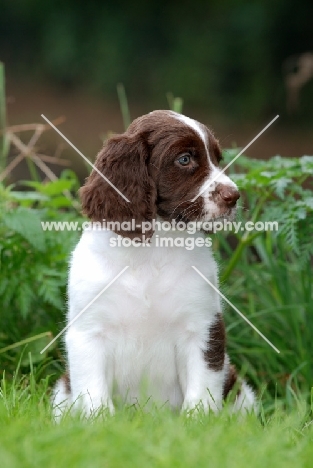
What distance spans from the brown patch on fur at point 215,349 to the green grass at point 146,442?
0.58 metres

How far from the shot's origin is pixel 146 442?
3029mm

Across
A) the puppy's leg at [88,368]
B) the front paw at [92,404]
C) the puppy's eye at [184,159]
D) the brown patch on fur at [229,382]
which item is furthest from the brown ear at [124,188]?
the brown patch on fur at [229,382]

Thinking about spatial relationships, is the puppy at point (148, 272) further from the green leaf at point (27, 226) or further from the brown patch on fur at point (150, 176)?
the green leaf at point (27, 226)

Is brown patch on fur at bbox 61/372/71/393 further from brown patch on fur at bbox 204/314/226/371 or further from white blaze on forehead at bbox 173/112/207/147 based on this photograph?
white blaze on forehead at bbox 173/112/207/147

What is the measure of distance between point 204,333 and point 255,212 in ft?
4.71

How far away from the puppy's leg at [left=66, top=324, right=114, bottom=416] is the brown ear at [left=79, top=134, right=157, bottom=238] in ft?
1.87

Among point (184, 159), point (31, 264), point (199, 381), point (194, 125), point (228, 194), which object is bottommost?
point (199, 381)

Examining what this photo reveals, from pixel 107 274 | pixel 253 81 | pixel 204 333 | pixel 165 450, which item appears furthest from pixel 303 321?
pixel 253 81

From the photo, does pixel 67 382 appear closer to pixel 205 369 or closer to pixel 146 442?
pixel 205 369

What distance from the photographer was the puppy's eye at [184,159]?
13.6ft

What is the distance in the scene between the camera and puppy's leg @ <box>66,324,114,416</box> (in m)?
4.07

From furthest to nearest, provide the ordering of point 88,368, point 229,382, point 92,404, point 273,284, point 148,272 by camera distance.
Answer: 1. point 273,284
2. point 229,382
3. point 148,272
4. point 88,368
5. point 92,404

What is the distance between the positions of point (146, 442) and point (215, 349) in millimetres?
1259

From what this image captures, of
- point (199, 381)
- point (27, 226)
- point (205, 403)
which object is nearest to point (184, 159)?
point (199, 381)
